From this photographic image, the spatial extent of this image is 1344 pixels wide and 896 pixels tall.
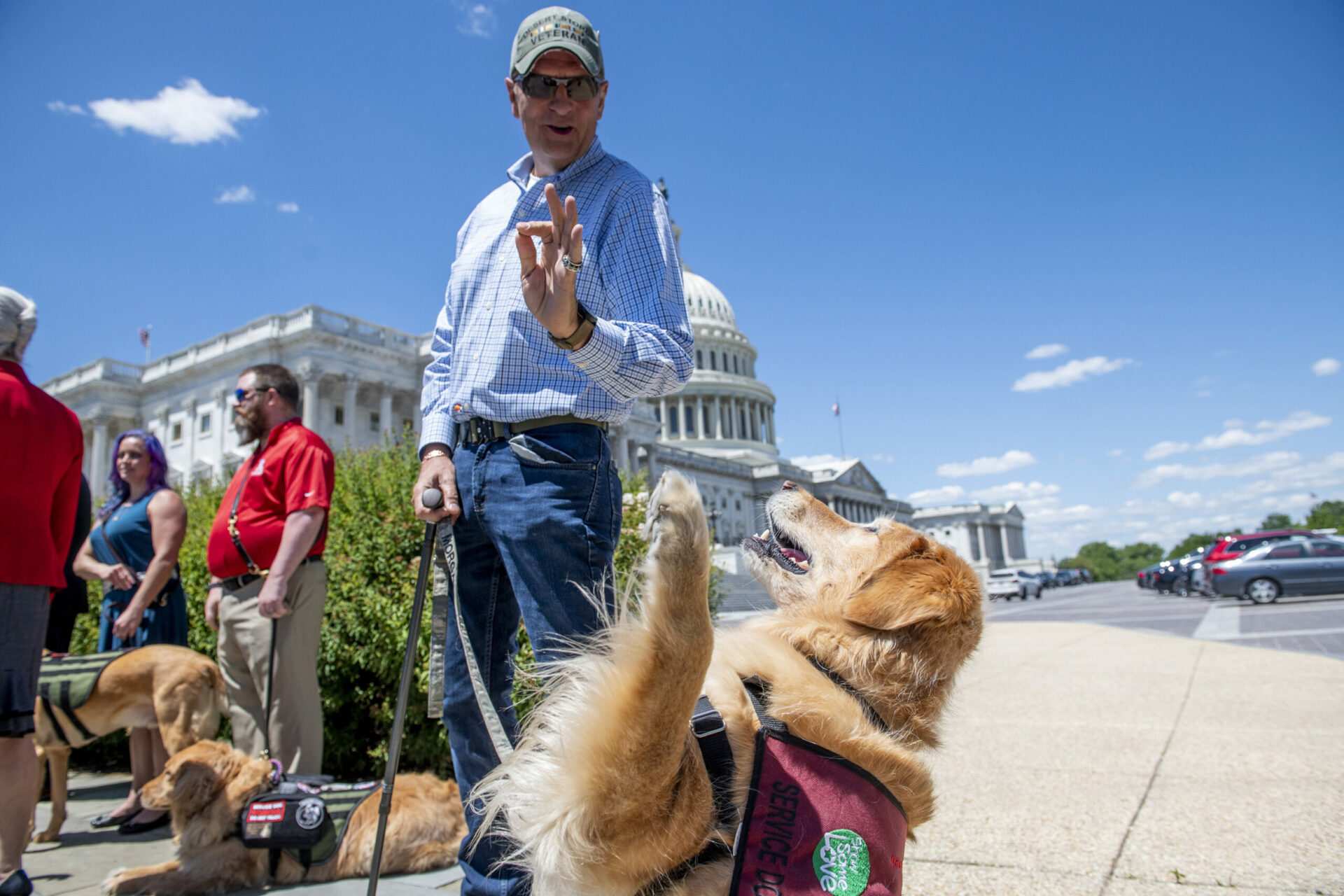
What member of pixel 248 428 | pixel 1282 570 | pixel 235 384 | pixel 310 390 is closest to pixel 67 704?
pixel 248 428

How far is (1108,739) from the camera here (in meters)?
5.96

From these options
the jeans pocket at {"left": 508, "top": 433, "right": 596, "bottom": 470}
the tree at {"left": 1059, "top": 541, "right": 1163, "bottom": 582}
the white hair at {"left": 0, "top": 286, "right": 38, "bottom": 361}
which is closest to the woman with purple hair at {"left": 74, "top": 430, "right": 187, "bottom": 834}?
the white hair at {"left": 0, "top": 286, "right": 38, "bottom": 361}

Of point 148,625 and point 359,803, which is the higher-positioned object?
point 148,625

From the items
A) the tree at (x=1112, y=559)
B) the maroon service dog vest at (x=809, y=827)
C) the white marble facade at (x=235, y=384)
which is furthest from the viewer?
the tree at (x=1112, y=559)

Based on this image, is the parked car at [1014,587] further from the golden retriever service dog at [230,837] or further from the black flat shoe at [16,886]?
the black flat shoe at [16,886]

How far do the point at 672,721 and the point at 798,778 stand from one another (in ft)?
1.18

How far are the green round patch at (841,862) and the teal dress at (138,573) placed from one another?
16.0 feet

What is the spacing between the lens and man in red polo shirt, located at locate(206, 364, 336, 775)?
4.09m

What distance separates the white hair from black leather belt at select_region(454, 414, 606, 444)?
7.46 feet

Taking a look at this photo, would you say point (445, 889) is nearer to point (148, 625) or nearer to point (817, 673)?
point (817, 673)

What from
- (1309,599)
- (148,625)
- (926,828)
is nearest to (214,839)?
(148,625)

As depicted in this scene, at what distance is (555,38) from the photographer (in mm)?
2369

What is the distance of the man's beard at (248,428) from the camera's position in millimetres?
4426

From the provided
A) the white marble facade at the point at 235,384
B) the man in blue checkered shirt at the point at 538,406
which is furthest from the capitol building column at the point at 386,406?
the man in blue checkered shirt at the point at 538,406
